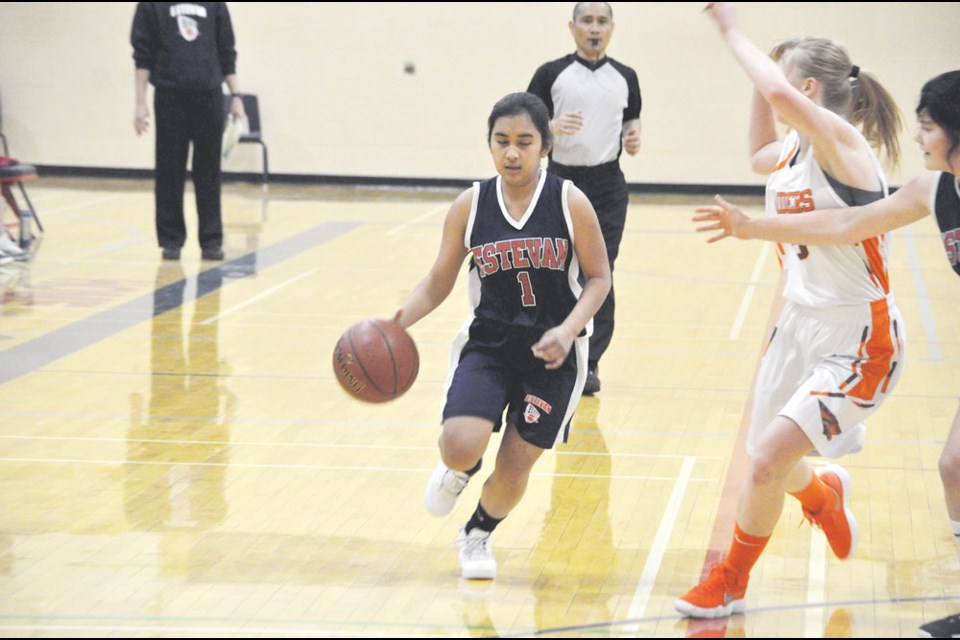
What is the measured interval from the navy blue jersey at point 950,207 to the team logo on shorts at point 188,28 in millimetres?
7588

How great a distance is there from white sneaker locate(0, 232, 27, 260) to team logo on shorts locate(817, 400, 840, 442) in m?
7.86

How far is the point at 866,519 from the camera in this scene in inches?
175

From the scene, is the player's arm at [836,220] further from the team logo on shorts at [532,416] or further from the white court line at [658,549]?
the white court line at [658,549]

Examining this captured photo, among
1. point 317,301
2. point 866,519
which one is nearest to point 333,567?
point 866,519

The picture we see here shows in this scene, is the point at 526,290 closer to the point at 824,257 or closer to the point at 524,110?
the point at 524,110

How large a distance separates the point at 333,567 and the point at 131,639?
75cm

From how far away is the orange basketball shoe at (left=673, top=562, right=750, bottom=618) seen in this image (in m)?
3.49

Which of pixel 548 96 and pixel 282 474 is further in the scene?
pixel 548 96

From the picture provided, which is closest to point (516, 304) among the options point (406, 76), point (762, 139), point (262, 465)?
point (762, 139)

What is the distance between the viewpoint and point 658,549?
13.6 ft

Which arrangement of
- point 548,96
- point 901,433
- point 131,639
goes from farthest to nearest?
point 548,96 < point 901,433 < point 131,639

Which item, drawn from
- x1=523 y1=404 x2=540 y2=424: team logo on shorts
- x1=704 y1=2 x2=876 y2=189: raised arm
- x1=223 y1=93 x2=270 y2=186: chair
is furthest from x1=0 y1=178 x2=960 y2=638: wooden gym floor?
x1=223 y1=93 x2=270 y2=186: chair

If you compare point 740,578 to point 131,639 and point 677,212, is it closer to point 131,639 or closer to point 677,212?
point 131,639

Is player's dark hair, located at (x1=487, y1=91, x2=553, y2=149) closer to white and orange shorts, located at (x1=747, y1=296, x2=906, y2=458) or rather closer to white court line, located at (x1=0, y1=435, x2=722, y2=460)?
white and orange shorts, located at (x1=747, y1=296, x2=906, y2=458)
